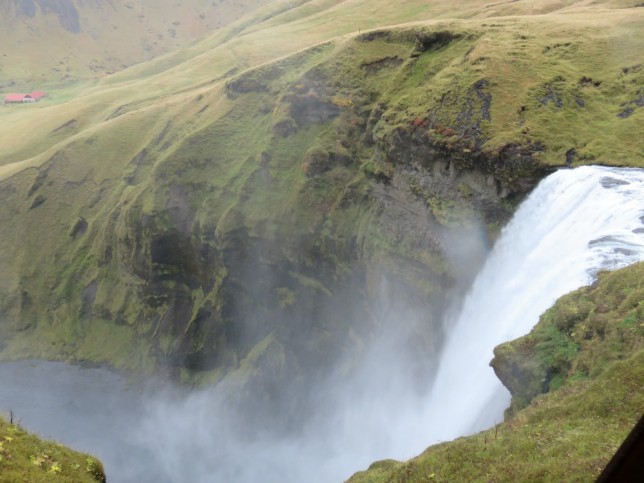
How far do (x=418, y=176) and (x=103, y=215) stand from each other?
65.7 metres

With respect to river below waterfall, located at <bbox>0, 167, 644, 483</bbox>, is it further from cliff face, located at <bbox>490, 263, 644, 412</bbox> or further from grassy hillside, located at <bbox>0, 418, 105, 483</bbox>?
grassy hillside, located at <bbox>0, 418, 105, 483</bbox>

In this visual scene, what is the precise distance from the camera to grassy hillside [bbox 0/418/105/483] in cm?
1530

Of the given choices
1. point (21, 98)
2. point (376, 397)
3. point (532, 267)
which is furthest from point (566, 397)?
point (21, 98)

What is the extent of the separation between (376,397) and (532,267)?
94.3 feet

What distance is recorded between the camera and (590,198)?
→ 31250mm

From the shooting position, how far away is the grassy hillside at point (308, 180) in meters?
44.3

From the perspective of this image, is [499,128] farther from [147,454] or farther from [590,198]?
[147,454]

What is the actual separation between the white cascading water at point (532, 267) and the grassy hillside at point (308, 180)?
12.2 ft

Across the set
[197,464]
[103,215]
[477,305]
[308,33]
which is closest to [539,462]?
[477,305]

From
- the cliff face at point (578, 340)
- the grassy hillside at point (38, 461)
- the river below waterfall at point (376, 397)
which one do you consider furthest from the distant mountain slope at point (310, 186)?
the grassy hillside at point (38, 461)

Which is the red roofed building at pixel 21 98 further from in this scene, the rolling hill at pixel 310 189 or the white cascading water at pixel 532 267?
the white cascading water at pixel 532 267

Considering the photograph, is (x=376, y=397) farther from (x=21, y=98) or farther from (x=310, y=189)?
(x=21, y=98)

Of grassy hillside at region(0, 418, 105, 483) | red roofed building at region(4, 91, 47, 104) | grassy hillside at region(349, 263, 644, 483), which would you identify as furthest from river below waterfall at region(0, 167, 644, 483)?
red roofed building at region(4, 91, 47, 104)

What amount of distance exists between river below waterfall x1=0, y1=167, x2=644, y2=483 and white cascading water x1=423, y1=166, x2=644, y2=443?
9 cm
